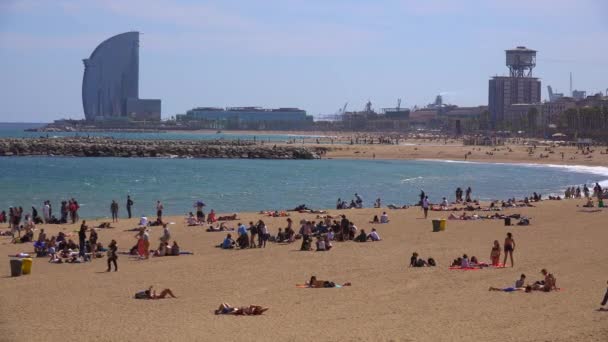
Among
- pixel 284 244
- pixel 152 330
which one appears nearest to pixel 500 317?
pixel 152 330

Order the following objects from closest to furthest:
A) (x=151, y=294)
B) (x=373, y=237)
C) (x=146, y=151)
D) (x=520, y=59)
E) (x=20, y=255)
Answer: (x=151, y=294) < (x=20, y=255) < (x=373, y=237) < (x=146, y=151) < (x=520, y=59)

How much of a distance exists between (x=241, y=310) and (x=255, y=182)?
33.9m

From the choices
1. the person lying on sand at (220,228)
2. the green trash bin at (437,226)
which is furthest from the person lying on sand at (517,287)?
the person lying on sand at (220,228)

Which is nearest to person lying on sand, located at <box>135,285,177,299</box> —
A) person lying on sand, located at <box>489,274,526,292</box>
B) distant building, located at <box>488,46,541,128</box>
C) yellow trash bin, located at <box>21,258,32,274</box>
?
yellow trash bin, located at <box>21,258,32,274</box>

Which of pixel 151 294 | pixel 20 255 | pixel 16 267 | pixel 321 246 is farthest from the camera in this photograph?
pixel 321 246

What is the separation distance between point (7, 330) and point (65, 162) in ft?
193

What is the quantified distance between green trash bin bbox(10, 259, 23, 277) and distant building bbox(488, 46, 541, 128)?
160544 mm

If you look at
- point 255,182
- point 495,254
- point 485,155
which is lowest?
point 255,182

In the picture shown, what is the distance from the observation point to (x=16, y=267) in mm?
15602

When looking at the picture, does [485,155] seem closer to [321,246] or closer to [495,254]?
[321,246]

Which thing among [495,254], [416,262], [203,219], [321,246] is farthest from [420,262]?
[203,219]

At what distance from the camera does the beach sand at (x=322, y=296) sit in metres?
11.1

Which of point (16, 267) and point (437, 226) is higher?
point (437, 226)

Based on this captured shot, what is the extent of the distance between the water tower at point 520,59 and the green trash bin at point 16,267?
16247cm
